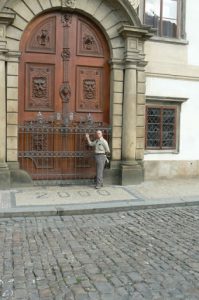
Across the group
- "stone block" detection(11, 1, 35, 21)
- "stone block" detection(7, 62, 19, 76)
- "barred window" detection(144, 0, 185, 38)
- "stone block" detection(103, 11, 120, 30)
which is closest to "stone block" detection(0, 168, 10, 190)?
"stone block" detection(7, 62, 19, 76)

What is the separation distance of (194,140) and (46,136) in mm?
4792

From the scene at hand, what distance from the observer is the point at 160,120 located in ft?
41.2

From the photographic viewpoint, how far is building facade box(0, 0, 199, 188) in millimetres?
10656

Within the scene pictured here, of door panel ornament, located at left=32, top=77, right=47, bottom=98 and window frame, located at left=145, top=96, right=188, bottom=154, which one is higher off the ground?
door panel ornament, located at left=32, top=77, right=47, bottom=98

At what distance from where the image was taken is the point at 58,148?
37.0ft

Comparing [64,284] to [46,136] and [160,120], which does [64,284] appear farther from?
[160,120]

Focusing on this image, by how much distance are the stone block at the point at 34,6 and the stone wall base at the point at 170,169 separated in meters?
5.12

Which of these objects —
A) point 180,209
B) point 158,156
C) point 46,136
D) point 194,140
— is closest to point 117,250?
point 180,209

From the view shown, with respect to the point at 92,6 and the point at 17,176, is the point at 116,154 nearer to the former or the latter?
the point at 17,176

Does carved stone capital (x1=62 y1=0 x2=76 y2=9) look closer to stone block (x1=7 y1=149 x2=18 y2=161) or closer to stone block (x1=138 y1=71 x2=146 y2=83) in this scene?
stone block (x1=138 y1=71 x2=146 y2=83)

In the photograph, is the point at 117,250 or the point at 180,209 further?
the point at 180,209

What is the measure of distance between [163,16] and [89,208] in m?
6.98

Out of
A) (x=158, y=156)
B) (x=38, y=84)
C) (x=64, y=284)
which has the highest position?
(x=38, y=84)

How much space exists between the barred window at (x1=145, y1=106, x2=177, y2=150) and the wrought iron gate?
150 cm
